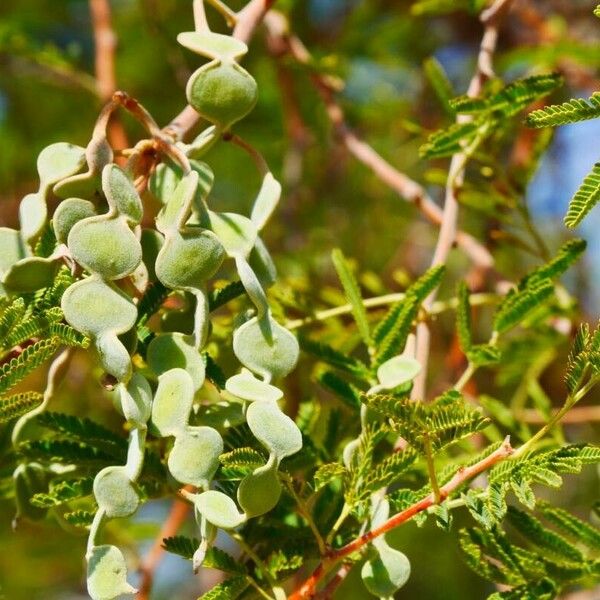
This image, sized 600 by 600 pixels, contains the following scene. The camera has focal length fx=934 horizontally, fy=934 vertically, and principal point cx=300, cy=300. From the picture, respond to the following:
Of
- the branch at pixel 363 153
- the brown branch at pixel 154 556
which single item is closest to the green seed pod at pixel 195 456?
the brown branch at pixel 154 556

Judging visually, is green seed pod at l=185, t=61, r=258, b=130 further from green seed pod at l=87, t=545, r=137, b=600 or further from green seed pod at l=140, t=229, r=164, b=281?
green seed pod at l=87, t=545, r=137, b=600

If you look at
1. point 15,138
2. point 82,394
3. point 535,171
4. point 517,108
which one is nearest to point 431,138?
point 517,108

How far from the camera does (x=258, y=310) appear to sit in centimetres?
61

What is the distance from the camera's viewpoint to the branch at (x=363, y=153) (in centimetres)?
110

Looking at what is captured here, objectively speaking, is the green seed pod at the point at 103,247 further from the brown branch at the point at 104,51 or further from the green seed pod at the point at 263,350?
the brown branch at the point at 104,51

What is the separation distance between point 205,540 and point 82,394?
46.3 inches

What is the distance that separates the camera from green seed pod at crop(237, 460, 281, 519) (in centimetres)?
55

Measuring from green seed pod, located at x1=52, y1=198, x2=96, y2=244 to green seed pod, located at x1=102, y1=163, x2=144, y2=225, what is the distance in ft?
Answer: 0.10

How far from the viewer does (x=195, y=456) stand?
0.55 m

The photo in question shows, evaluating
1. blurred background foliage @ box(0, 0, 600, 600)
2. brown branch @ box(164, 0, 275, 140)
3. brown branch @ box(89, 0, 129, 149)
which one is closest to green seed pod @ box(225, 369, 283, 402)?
A: brown branch @ box(164, 0, 275, 140)

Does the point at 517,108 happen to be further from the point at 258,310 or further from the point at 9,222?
the point at 9,222

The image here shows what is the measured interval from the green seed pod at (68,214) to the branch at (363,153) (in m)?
0.53

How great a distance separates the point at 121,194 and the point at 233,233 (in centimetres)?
8

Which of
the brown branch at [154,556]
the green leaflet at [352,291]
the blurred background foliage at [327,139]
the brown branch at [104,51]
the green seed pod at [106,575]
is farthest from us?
the blurred background foliage at [327,139]
